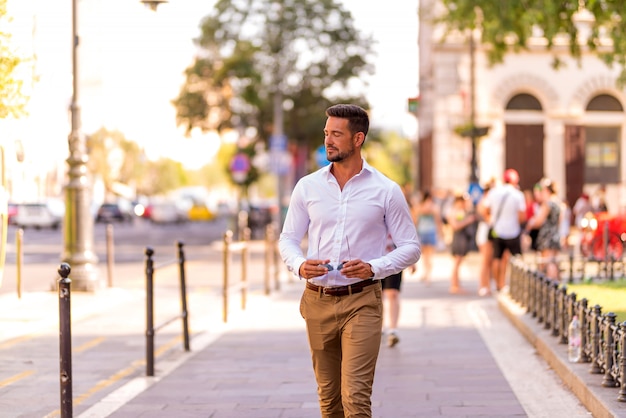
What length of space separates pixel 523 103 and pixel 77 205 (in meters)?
26.6

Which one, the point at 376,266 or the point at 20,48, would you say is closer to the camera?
the point at 376,266

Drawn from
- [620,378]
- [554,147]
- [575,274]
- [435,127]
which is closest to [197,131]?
[435,127]

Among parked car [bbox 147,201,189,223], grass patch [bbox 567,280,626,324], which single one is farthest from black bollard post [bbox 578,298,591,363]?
parked car [bbox 147,201,189,223]

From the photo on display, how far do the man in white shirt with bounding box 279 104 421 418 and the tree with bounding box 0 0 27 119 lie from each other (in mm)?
6998

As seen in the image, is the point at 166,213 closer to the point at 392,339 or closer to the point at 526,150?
the point at 526,150

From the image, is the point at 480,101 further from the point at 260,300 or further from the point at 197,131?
the point at 260,300

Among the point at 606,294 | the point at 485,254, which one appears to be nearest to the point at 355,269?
the point at 606,294

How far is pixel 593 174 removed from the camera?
43.6 metres

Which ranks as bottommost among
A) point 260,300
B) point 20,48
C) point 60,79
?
point 260,300

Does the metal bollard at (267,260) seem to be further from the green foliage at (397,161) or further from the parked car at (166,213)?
the green foliage at (397,161)

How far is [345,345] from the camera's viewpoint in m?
6.41

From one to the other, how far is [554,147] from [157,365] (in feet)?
109

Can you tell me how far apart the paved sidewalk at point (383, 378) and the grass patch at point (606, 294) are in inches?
35.0

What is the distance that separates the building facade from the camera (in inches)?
1682
